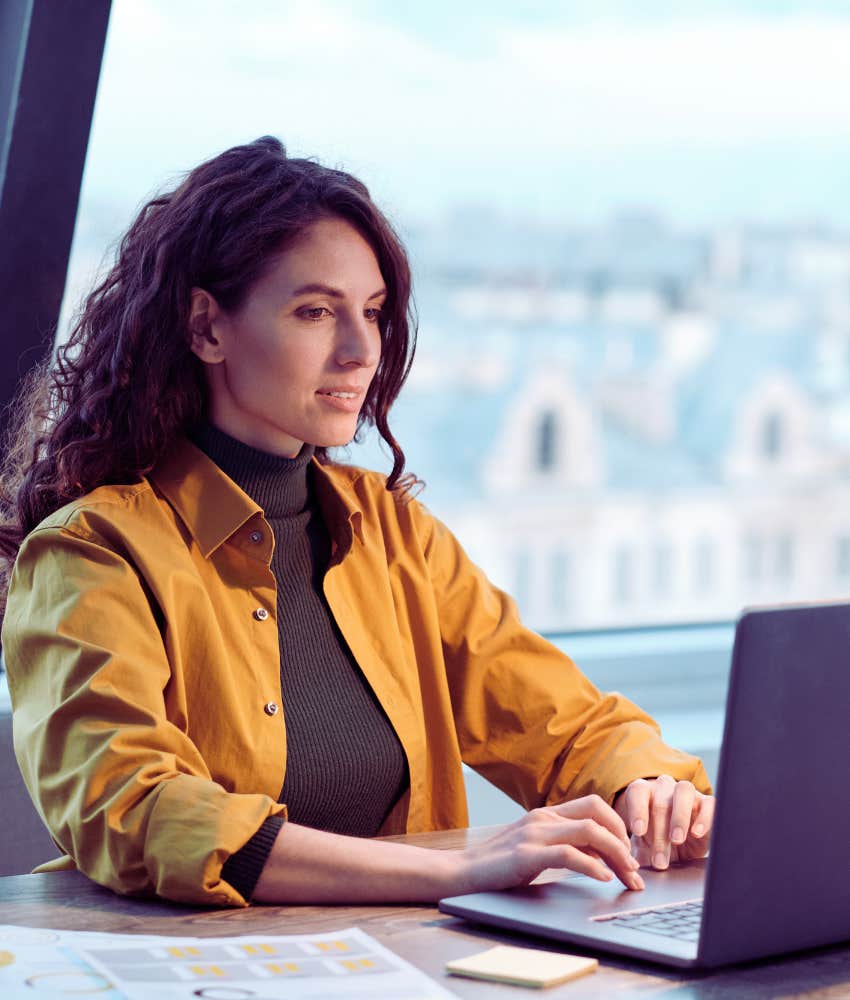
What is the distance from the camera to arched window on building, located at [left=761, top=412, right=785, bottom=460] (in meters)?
3.58

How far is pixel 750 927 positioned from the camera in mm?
1071

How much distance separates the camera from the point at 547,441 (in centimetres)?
339

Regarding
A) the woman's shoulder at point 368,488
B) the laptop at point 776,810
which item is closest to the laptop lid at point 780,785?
the laptop at point 776,810

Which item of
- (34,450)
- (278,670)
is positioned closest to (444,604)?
(278,670)

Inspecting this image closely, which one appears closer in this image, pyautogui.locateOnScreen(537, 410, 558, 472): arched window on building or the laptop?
the laptop

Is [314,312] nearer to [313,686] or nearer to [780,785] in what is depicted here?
[313,686]

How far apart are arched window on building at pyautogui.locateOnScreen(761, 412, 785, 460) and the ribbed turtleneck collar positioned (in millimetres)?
2070

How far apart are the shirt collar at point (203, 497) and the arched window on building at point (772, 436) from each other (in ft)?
6.70

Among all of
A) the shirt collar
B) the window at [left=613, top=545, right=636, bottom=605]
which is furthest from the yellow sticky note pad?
the window at [left=613, top=545, right=636, bottom=605]

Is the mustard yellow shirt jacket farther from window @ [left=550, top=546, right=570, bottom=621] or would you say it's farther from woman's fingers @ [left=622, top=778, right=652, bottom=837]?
window @ [left=550, top=546, right=570, bottom=621]

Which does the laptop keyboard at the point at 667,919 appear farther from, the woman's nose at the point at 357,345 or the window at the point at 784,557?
the window at the point at 784,557

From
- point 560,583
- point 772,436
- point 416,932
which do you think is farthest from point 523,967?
point 772,436

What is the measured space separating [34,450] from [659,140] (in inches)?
74.1

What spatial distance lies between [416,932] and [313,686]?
0.49 meters
